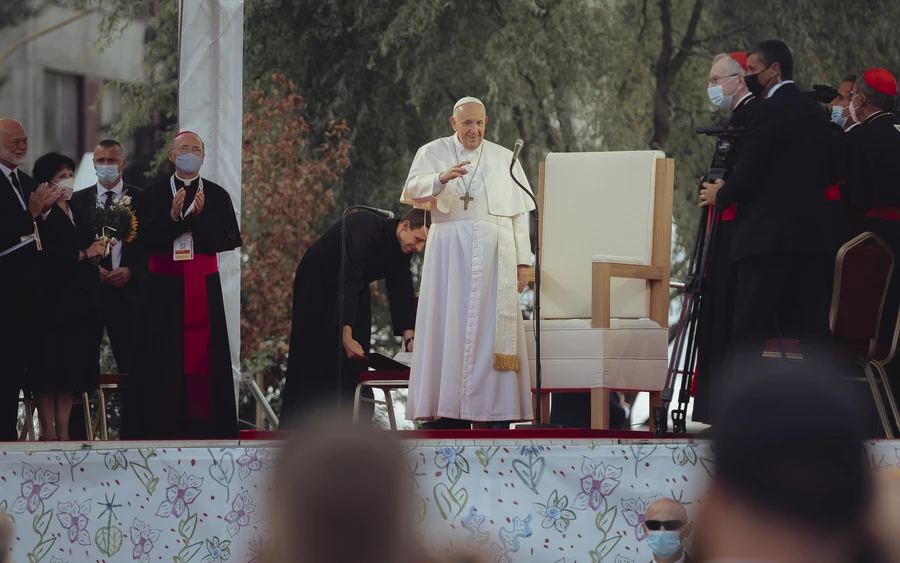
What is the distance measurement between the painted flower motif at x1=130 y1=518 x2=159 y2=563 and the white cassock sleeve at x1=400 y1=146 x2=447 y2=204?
2.53 m

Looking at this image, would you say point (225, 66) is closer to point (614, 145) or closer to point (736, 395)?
point (736, 395)

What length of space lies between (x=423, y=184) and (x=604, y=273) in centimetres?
99

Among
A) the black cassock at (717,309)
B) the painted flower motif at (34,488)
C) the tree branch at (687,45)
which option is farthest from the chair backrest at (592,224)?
the tree branch at (687,45)

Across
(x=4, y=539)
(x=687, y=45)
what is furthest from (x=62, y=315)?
(x=687, y=45)

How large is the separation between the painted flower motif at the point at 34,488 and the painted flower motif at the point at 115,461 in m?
0.17

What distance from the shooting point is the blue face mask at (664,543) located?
312 cm

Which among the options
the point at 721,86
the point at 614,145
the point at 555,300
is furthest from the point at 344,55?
the point at 721,86

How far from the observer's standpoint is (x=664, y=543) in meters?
3.15

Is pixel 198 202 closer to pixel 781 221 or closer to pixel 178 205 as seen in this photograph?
pixel 178 205

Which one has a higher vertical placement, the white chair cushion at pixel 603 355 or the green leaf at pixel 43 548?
the white chair cushion at pixel 603 355

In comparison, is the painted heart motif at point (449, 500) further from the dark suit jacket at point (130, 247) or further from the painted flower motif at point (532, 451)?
the dark suit jacket at point (130, 247)

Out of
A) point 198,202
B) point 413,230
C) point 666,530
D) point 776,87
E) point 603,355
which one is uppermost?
point 776,87

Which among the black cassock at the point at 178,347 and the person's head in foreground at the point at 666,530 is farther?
the black cassock at the point at 178,347

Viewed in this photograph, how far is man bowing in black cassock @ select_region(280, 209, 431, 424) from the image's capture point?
6.61 metres
